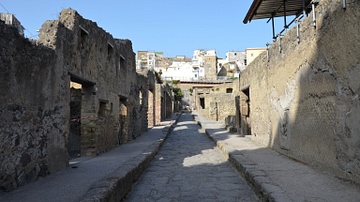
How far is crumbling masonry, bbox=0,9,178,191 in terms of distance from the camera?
4535 mm

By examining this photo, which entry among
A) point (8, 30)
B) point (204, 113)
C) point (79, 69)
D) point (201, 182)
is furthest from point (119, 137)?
point (204, 113)

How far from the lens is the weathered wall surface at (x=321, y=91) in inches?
175

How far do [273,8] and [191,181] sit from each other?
17.5 feet

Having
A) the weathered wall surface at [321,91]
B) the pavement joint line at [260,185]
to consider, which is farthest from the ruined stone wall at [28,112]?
the weathered wall surface at [321,91]

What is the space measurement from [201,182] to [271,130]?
12.4 feet

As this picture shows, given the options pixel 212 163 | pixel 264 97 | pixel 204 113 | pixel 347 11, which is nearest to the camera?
pixel 347 11

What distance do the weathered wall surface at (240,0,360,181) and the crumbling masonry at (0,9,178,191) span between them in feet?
16.1

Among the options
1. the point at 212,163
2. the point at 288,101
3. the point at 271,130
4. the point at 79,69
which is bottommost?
the point at 212,163

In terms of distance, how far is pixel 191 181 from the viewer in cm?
591

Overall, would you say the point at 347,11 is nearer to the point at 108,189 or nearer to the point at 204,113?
the point at 108,189

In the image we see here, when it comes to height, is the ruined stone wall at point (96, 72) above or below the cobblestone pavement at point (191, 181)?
above

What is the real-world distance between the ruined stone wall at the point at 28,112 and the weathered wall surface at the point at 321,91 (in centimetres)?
490

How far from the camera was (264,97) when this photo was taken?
376 inches

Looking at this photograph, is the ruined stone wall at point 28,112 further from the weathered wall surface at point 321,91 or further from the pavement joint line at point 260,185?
the weathered wall surface at point 321,91
